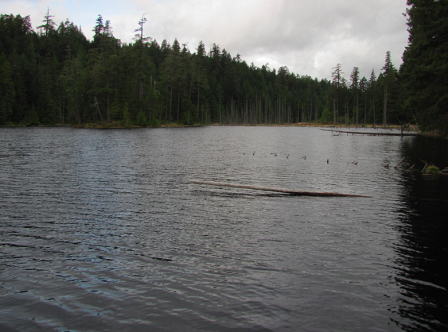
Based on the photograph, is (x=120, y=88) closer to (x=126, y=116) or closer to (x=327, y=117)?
(x=126, y=116)

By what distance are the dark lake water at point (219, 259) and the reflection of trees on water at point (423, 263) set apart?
0.04 m

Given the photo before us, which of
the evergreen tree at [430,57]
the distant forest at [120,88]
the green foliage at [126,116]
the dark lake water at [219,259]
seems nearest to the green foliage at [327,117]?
the distant forest at [120,88]

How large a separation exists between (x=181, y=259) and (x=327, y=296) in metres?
4.02

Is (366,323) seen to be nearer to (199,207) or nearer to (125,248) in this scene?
(125,248)

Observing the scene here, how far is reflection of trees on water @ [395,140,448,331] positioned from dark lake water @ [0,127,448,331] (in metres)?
0.04

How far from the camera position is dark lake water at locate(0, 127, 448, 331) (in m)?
6.77

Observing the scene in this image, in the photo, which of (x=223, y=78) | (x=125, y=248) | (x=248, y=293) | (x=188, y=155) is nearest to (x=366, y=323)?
(x=248, y=293)

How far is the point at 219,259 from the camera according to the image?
941 cm

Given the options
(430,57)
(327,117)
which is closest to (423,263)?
(430,57)

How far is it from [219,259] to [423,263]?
564 centimetres

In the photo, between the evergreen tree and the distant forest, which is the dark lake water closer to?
the evergreen tree

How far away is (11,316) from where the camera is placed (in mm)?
6723

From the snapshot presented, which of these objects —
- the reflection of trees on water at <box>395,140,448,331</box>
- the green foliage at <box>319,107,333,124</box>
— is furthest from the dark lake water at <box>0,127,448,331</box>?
the green foliage at <box>319,107,333,124</box>

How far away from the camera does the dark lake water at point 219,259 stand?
677cm
